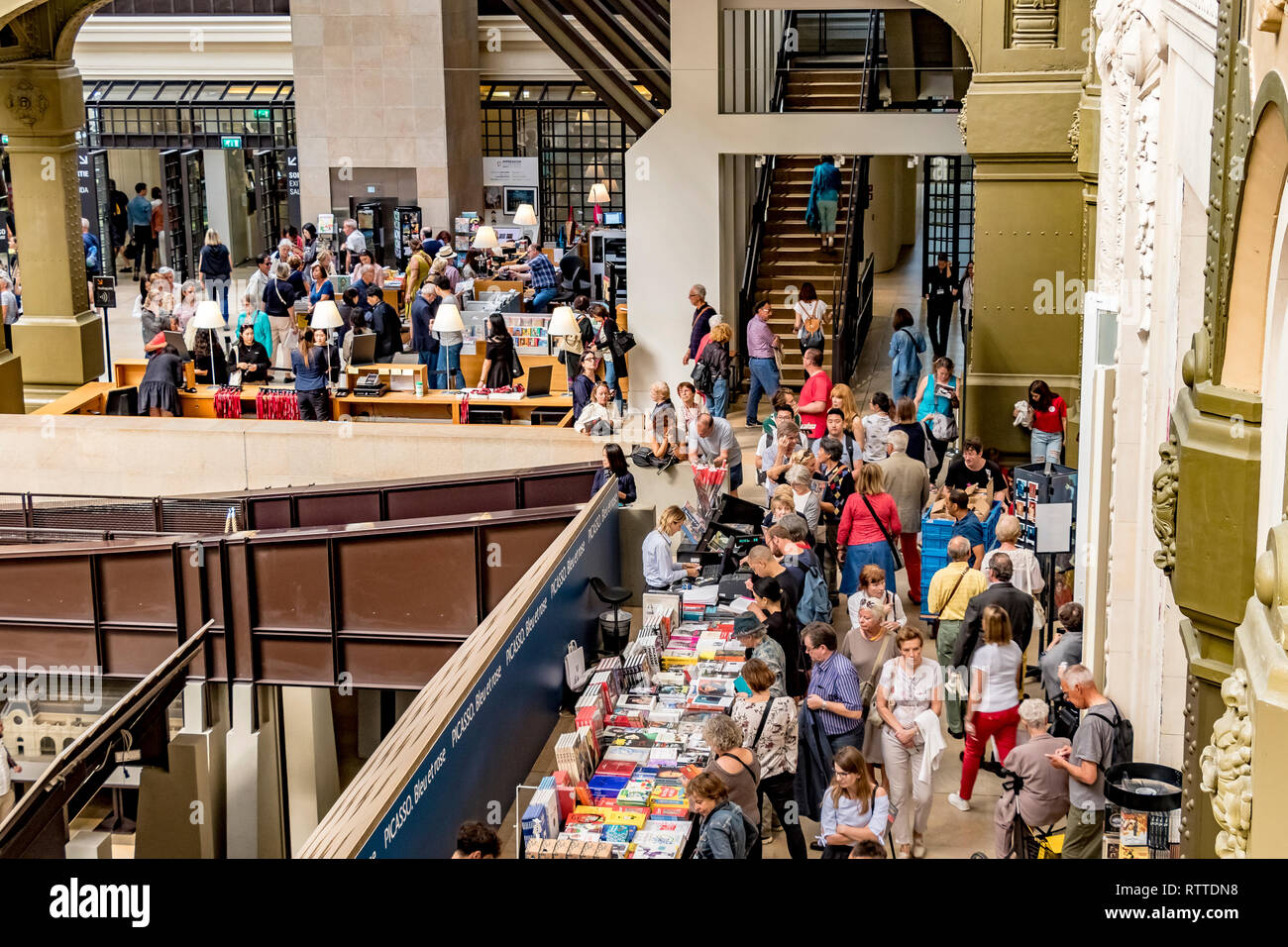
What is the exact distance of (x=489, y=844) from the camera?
6.75 m

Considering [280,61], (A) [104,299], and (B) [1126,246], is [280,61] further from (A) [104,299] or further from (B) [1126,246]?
(B) [1126,246]

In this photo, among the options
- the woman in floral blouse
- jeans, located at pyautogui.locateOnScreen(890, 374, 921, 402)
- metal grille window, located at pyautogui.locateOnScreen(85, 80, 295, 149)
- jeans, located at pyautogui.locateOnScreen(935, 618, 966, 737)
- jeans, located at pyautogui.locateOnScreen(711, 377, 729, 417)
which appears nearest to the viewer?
the woman in floral blouse

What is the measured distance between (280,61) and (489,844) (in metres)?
31.1

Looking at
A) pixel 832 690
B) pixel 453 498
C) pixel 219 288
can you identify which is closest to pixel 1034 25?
pixel 453 498

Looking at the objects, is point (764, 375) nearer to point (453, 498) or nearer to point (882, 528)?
point (453, 498)

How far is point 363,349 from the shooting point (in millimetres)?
19359

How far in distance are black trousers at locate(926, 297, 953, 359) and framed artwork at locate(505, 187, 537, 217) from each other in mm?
13996

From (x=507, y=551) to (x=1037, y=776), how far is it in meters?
4.84

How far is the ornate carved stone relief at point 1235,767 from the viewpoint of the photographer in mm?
3232

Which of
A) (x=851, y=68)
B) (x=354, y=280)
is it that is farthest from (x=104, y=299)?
(x=851, y=68)

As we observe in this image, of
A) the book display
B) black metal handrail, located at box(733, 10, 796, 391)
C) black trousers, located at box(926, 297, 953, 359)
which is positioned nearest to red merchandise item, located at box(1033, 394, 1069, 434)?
the book display

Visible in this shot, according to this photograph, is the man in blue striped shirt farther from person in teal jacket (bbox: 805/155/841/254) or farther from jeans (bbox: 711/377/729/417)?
person in teal jacket (bbox: 805/155/841/254)

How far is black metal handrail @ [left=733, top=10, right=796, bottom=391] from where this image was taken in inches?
789

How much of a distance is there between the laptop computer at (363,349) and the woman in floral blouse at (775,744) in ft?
39.8
